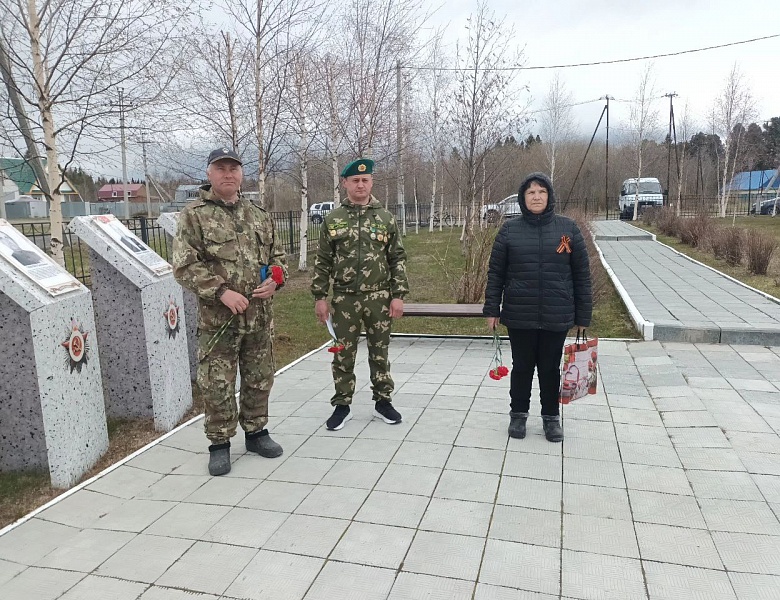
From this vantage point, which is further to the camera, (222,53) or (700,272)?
(700,272)

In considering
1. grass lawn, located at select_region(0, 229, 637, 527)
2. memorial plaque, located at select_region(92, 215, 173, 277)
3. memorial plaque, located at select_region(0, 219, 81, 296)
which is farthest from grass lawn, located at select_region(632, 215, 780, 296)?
memorial plaque, located at select_region(0, 219, 81, 296)

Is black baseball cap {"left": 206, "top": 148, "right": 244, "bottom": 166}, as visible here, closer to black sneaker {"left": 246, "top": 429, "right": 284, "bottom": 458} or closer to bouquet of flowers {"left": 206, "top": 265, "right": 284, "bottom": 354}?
bouquet of flowers {"left": 206, "top": 265, "right": 284, "bottom": 354}

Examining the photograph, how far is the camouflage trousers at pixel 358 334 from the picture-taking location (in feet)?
12.3

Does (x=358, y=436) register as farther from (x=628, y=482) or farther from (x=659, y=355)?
(x=659, y=355)

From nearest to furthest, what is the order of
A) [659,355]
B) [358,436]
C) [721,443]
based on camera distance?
[721,443] < [358,436] < [659,355]

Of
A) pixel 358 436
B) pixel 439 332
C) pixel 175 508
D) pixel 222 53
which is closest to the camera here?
pixel 175 508

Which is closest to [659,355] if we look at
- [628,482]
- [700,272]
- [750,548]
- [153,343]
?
[628,482]

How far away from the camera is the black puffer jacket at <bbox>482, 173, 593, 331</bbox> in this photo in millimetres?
3391

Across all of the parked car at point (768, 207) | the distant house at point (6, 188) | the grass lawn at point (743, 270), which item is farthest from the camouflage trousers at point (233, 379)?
the parked car at point (768, 207)

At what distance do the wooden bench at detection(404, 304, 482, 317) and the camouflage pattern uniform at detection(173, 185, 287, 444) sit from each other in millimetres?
3251

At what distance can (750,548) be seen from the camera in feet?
7.93

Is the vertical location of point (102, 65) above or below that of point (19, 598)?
above

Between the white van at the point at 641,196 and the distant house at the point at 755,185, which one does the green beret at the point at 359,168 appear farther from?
the distant house at the point at 755,185

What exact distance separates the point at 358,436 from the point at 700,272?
9.48 metres
